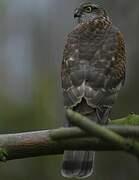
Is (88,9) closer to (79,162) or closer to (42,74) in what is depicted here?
(79,162)

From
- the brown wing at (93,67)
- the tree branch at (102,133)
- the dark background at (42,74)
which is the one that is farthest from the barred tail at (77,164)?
the dark background at (42,74)

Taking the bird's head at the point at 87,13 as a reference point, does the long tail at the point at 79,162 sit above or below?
below

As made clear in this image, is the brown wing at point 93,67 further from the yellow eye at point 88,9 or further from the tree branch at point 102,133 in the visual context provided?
the tree branch at point 102,133

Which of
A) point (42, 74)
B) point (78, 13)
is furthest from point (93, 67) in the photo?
point (42, 74)

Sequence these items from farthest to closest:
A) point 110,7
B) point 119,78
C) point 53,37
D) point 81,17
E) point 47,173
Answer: point 53,37
point 47,173
point 110,7
point 81,17
point 119,78

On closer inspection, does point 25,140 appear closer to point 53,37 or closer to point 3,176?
point 3,176

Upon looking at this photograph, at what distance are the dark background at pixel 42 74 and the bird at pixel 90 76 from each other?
181cm

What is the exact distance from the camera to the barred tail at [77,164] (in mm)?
4090

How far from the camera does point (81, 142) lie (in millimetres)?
3496

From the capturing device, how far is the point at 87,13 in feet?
18.2

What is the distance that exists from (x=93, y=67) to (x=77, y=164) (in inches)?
26.6

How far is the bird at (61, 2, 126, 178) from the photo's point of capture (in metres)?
4.13

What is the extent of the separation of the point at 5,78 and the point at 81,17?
356 centimetres

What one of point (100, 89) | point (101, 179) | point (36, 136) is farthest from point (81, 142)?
point (101, 179)
